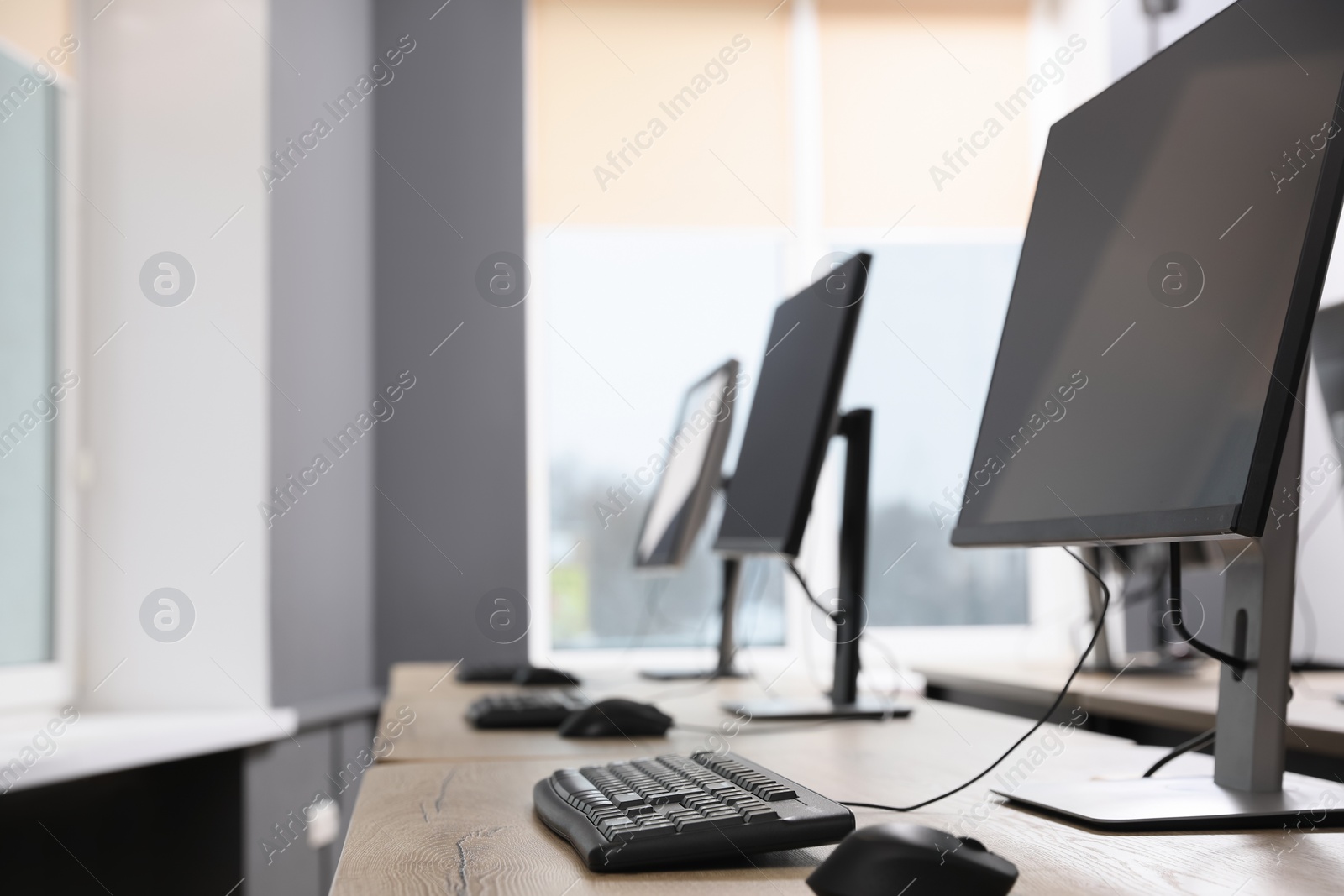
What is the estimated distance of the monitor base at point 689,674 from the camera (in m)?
2.27

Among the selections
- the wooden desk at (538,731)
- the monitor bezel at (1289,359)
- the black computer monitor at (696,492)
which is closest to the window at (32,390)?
the wooden desk at (538,731)

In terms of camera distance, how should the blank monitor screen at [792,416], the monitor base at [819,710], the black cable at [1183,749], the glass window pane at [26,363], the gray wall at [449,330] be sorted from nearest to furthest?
1. the black cable at [1183,749]
2. the blank monitor screen at [792,416]
3. the monitor base at [819,710]
4. the glass window pane at [26,363]
5. the gray wall at [449,330]

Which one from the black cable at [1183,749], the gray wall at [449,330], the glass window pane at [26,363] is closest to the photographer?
the black cable at [1183,749]

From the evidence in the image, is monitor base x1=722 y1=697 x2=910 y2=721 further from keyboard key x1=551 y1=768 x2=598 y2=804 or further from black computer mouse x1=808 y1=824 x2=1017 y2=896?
black computer mouse x1=808 y1=824 x2=1017 y2=896

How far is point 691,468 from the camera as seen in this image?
2.12 m

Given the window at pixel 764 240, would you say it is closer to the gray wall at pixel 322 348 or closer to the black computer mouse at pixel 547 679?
the gray wall at pixel 322 348

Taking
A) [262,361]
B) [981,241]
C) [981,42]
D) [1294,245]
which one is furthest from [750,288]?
[1294,245]

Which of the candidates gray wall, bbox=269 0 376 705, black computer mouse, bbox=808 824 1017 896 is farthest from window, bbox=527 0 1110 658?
black computer mouse, bbox=808 824 1017 896

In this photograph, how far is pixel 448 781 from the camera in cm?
103

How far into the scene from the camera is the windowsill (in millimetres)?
2018

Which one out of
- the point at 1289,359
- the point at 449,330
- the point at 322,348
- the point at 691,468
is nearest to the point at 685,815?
the point at 1289,359

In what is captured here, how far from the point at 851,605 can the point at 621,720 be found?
0.43m

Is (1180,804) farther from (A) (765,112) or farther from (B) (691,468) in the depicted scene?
(A) (765,112)

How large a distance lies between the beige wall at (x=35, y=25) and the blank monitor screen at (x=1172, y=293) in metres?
2.52
